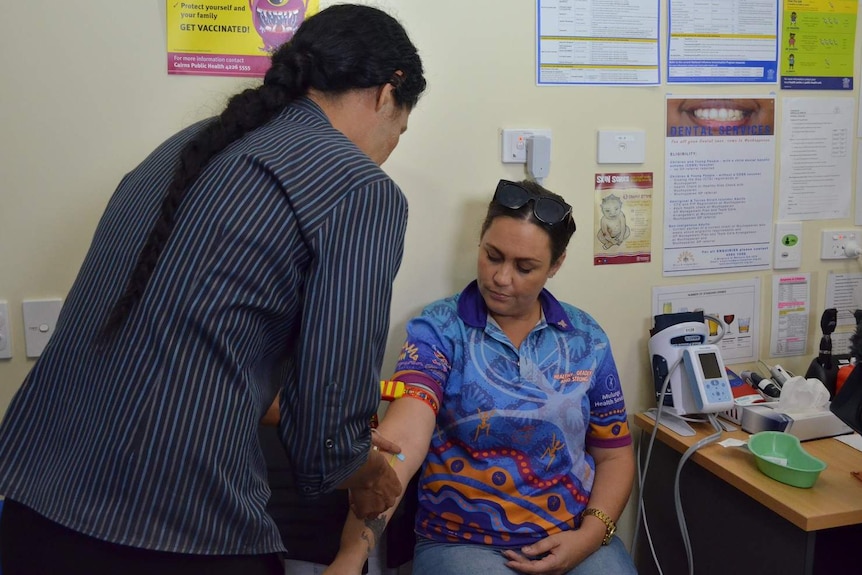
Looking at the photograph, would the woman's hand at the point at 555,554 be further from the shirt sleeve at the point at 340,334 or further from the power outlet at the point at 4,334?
the power outlet at the point at 4,334

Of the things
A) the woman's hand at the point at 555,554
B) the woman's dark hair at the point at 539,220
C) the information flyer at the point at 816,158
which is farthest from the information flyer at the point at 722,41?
the woman's hand at the point at 555,554

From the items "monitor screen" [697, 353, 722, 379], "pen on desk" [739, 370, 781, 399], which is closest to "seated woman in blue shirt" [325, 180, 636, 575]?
"monitor screen" [697, 353, 722, 379]

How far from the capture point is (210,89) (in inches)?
60.9

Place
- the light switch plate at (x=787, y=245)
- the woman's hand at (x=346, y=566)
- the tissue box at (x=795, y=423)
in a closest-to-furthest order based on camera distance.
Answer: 1. the woman's hand at (x=346, y=566)
2. the tissue box at (x=795, y=423)
3. the light switch plate at (x=787, y=245)

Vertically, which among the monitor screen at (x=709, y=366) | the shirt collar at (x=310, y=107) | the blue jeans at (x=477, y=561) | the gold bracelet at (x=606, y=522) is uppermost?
the shirt collar at (x=310, y=107)

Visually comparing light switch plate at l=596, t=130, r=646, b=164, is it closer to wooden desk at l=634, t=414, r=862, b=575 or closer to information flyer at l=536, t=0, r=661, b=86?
information flyer at l=536, t=0, r=661, b=86

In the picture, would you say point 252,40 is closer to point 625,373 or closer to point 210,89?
point 210,89

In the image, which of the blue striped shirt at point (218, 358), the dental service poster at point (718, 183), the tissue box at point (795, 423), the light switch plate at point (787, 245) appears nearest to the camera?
the blue striped shirt at point (218, 358)

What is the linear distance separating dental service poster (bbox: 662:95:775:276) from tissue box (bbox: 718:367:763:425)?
31cm

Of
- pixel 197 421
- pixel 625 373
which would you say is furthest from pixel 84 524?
pixel 625 373

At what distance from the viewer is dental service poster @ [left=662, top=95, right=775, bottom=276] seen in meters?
1.85

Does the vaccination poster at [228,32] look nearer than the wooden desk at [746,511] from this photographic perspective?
No

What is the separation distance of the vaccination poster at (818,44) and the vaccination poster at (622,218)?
0.54m

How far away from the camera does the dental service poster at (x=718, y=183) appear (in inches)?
73.0
